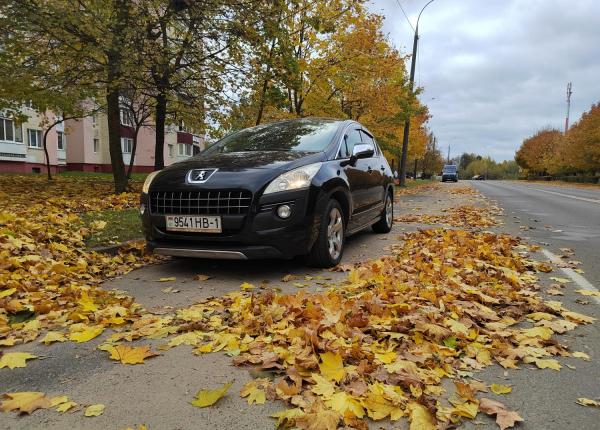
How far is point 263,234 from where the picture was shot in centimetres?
444

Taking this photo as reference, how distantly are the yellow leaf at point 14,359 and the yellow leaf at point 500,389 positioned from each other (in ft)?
8.63

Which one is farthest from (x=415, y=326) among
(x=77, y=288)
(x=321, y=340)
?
(x=77, y=288)

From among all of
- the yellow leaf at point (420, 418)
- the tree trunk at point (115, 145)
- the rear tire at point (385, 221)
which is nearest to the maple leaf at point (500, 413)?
the yellow leaf at point (420, 418)

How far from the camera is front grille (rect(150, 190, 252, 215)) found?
446 cm

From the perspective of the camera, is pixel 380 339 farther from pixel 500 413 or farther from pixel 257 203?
pixel 257 203

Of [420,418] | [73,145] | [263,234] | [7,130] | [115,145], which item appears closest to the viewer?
[420,418]

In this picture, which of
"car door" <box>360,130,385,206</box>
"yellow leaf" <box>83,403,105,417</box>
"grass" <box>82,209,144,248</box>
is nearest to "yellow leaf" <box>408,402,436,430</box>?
"yellow leaf" <box>83,403,105,417</box>

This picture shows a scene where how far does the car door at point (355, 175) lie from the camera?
5742mm

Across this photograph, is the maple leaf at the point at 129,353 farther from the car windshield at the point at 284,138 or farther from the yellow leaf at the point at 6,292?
the car windshield at the point at 284,138

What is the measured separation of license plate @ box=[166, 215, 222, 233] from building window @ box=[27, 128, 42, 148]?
31.9 m

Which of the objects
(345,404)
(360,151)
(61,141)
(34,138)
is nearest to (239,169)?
(360,151)

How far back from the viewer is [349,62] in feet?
52.5

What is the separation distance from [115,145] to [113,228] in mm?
6641

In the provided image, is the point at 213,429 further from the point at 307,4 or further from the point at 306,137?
the point at 307,4
